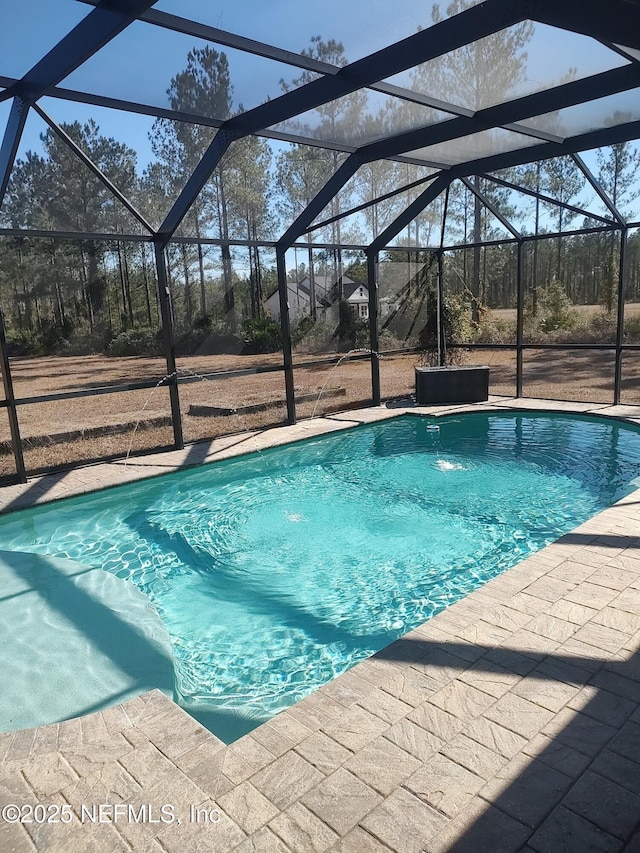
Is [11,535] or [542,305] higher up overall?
[542,305]

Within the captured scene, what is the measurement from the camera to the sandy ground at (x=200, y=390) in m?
8.49

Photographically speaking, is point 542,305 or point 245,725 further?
point 542,305

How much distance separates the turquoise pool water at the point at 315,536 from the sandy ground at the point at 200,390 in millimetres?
2002

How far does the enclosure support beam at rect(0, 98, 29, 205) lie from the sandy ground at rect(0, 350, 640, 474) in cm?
298

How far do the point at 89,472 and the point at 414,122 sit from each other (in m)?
5.27

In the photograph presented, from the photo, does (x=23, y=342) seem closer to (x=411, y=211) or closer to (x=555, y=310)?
(x=411, y=211)

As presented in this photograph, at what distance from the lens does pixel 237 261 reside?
9.98m

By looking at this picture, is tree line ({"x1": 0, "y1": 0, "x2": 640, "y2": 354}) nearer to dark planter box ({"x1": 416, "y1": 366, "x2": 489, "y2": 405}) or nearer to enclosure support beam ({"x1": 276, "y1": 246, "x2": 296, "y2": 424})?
enclosure support beam ({"x1": 276, "y1": 246, "x2": 296, "y2": 424})

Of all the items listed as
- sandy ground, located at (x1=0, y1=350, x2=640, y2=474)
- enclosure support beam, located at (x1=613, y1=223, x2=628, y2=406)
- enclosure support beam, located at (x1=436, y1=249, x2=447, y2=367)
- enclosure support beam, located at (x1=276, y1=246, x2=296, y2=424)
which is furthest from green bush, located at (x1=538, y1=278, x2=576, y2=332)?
enclosure support beam, located at (x1=276, y1=246, x2=296, y2=424)

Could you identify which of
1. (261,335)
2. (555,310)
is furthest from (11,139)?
(555,310)

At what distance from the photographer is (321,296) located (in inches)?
431

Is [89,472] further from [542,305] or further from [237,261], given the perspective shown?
[542,305]

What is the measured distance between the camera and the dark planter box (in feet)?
31.7

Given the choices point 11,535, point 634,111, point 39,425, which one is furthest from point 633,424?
point 39,425
